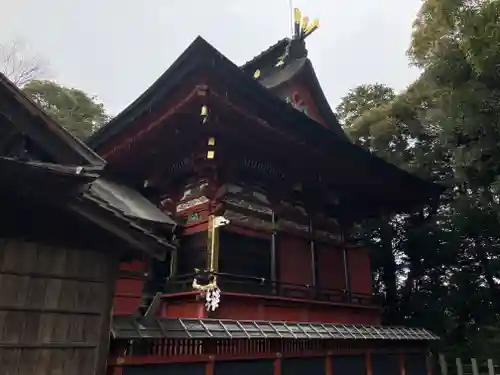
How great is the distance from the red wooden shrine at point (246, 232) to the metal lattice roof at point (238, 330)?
23 mm

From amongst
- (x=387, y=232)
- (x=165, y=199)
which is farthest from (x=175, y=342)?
(x=387, y=232)

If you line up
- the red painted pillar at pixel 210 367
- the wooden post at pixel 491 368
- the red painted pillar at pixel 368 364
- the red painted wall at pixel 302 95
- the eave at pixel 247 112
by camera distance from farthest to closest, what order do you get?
the red painted wall at pixel 302 95 → the wooden post at pixel 491 368 → the red painted pillar at pixel 368 364 → the eave at pixel 247 112 → the red painted pillar at pixel 210 367

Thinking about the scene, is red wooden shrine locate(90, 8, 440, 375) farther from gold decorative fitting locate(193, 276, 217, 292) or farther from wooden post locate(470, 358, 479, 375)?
wooden post locate(470, 358, 479, 375)

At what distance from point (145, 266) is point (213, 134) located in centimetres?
257

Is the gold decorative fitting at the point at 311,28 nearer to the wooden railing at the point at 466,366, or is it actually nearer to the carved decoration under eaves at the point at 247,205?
the carved decoration under eaves at the point at 247,205

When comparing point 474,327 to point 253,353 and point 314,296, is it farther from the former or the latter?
point 253,353

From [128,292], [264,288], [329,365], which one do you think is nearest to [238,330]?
[329,365]

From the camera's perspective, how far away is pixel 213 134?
7.79m

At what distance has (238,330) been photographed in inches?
245

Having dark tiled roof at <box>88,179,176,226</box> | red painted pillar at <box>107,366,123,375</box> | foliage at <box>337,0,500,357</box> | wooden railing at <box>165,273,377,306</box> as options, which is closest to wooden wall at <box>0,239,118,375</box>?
red painted pillar at <box>107,366,123,375</box>

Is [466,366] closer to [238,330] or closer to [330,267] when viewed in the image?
[330,267]

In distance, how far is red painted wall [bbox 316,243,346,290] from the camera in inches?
407

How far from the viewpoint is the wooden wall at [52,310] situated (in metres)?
4.12

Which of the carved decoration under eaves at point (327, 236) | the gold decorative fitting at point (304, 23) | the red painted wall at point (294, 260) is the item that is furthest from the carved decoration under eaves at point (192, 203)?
the gold decorative fitting at point (304, 23)
